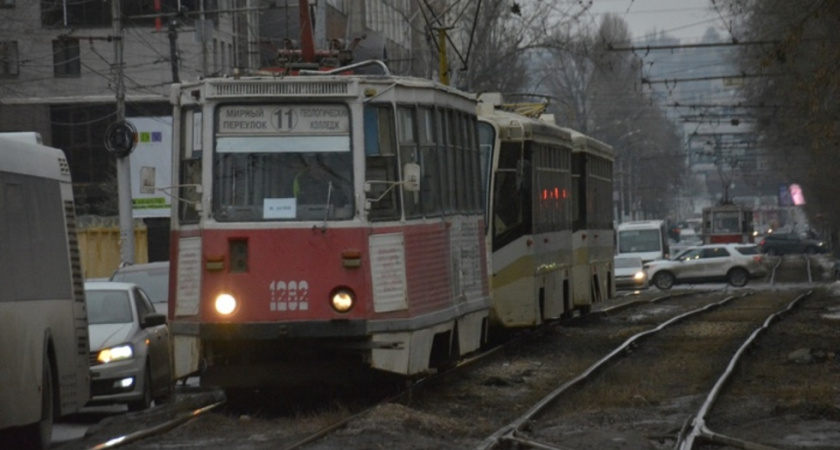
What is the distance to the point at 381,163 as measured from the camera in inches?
567

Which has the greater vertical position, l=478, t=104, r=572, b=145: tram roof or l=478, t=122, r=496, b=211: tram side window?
l=478, t=104, r=572, b=145: tram roof

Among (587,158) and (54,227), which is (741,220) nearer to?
(587,158)

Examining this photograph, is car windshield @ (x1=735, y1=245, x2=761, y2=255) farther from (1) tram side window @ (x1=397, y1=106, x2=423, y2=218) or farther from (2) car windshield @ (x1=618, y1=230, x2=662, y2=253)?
(1) tram side window @ (x1=397, y1=106, x2=423, y2=218)

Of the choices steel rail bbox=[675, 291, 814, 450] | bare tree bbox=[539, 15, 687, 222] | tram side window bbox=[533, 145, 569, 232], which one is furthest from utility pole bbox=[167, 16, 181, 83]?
bare tree bbox=[539, 15, 687, 222]

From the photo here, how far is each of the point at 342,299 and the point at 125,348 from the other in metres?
3.50

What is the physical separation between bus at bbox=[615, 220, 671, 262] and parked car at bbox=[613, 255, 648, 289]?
867 cm

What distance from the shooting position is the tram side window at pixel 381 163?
1427 cm

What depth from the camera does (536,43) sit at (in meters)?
50.0

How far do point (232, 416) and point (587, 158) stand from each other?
48.9ft

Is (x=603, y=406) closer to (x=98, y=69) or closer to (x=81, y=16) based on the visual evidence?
(x=81, y=16)

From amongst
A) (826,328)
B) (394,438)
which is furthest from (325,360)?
(826,328)

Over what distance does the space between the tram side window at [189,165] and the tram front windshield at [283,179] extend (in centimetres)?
25

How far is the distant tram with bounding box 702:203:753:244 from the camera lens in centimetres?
7719

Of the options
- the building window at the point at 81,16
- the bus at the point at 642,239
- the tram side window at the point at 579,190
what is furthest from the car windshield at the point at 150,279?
the bus at the point at 642,239
